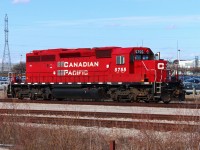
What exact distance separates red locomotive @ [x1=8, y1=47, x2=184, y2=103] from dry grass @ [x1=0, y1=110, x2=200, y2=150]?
50.4 feet

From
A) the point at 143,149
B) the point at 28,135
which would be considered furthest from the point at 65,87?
the point at 143,149

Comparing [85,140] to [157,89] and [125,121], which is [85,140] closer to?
[125,121]

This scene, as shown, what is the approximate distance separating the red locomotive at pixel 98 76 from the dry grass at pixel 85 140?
50.4ft

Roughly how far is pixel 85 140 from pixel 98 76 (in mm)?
18891

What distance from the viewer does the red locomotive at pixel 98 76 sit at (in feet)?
89.0

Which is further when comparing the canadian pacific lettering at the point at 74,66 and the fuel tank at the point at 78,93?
the canadian pacific lettering at the point at 74,66

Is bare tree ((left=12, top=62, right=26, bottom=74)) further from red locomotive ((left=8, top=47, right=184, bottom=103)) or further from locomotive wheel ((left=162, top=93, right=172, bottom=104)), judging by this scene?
locomotive wheel ((left=162, top=93, right=172, bottom=104))

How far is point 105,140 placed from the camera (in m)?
11.0

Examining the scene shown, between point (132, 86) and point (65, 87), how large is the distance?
19.5ft

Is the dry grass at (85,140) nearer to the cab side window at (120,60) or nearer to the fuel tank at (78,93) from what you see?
the cab side window at (120,60)

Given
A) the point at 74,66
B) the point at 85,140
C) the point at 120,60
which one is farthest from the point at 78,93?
the point at 85,140

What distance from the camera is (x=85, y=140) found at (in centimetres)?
1084

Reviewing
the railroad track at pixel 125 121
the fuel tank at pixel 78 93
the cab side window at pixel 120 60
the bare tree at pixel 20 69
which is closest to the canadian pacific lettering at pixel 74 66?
the fuel tank at pixel 78 93

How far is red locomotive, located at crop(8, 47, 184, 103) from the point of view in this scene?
27141 millimetres
